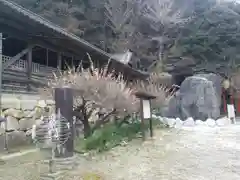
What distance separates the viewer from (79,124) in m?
11.6

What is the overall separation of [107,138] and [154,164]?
237cm

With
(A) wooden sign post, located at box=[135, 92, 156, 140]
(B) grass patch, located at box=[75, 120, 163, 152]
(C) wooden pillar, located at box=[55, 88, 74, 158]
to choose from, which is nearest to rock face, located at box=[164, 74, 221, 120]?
(B) grass patch, located at box=[75, 120, 163, 152]

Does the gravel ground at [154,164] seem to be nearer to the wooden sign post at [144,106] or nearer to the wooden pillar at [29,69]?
the wooden sign post at [144,106]

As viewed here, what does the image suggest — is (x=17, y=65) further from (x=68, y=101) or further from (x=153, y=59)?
(x=153, y=59)

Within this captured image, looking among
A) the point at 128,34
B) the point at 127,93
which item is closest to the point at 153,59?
the point at 128,34

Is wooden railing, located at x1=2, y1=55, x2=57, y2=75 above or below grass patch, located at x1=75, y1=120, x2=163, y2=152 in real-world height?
above

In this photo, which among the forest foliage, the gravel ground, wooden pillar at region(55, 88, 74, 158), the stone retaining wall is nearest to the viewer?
the gravel ground

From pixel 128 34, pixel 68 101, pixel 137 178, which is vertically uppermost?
pixel 128 34

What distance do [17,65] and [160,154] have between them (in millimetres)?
6169

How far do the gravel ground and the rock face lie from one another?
9728mm

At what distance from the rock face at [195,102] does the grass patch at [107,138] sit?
8051 mm

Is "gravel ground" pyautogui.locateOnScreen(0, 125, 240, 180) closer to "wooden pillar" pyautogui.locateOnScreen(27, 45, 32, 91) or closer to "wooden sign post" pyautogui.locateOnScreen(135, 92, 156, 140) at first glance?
"wooden sign post" pyautogui.locateOnScreen(135, 92, 156, 140)

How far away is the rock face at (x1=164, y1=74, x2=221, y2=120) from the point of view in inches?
699

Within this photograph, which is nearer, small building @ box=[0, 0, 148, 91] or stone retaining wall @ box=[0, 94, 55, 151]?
small building @ box=[0, 0, 148, 91]
